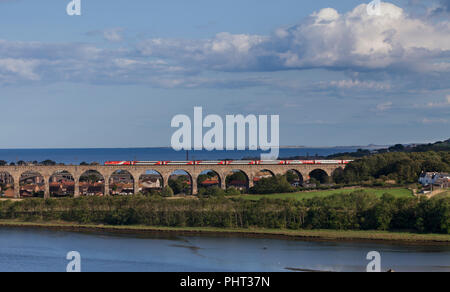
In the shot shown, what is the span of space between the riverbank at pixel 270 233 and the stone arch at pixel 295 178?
1025 inches

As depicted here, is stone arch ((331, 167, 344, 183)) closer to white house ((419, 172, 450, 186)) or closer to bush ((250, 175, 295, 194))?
bush ((250, 175, 295, 194))

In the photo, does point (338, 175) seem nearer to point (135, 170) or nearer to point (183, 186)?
point (183, 186)

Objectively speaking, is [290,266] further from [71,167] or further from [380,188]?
[71,167]

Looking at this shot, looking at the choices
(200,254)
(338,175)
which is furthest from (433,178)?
(200,254)

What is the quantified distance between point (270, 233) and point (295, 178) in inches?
1202

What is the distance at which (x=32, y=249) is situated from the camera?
1331 inches

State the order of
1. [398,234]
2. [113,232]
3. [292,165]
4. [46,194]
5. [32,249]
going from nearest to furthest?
[32,249] → [398,234] → [113,232] → [46,194] → [292,165]

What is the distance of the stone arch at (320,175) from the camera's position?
6469 cm

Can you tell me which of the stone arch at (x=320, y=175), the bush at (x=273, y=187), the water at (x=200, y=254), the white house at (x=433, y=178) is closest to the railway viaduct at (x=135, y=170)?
the stone arch at (x=320, y=175)

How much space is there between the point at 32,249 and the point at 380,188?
3146cm

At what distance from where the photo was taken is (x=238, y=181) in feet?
220

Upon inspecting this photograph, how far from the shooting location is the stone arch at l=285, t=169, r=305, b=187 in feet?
211
